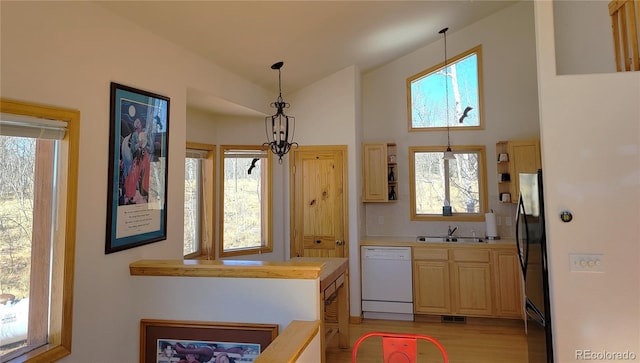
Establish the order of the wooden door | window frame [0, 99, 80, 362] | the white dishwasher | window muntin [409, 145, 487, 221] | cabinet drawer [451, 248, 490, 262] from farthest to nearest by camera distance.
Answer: window muntin [409, 145, 487, 221]
the wooden door
the white dishwasher
cabinet drawer [451, 248, 490, 262]
window frame [0, 99, 80, 362]

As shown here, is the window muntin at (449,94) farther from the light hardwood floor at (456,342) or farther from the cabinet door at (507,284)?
the light hardwood floor at (456,342)

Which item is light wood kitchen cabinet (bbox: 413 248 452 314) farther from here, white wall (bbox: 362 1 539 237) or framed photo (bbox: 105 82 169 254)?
framed photo (bbox: 105 82 169 254)

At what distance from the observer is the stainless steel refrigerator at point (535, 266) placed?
98.6 inches

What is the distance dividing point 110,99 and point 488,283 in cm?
429

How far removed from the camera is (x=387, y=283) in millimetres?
4387

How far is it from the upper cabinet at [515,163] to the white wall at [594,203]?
6.67ft

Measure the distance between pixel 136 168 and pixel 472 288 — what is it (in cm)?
388

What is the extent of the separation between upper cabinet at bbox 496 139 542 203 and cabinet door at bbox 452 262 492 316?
3.31ft

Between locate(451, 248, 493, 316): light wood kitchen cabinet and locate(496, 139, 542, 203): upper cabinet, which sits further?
locate(496, 139, 542, 203): upper cabinet

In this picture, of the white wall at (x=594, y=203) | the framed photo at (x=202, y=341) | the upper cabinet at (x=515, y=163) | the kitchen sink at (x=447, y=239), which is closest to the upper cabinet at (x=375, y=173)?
the kitchen sink at (x=447, y=239)

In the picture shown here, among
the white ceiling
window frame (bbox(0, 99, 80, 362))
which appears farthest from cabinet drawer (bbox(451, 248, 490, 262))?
window frame (bbox(0, 99, 80, 362))

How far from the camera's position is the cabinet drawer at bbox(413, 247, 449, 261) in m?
4.32

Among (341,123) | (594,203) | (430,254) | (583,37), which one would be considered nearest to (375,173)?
(341,123)

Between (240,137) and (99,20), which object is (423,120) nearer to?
(240,137)
